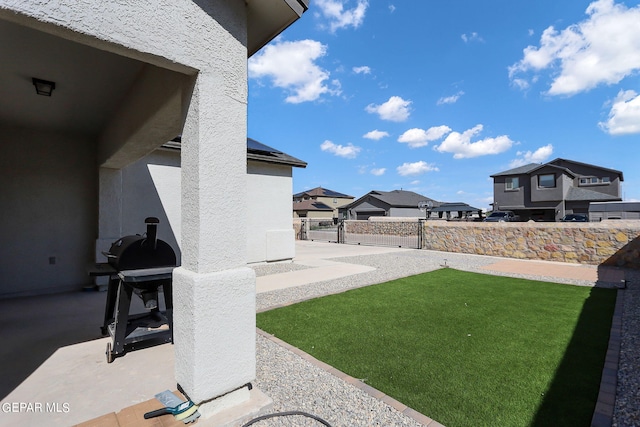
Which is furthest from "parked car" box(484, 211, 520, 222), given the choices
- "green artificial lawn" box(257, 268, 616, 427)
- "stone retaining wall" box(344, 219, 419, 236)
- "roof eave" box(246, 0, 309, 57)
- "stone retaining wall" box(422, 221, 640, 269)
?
"roof eave" box(246, 0, 309, 57)

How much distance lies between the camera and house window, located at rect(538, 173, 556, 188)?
101ft

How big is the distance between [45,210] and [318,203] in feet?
153

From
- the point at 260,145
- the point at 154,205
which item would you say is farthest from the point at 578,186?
the point at 154,205

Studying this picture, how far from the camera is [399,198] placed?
145 ft

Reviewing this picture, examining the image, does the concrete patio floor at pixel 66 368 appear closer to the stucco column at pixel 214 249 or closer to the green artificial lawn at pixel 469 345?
the stucco column at pixel 214 249

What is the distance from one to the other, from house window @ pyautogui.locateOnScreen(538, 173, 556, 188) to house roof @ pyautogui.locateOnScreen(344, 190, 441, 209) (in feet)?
40.2

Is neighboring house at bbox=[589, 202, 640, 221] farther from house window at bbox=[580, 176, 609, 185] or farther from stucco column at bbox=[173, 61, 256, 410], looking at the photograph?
stucco column at bbox=[173, 61, 256, 410]

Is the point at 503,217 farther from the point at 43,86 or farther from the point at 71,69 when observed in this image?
the point at 43,86

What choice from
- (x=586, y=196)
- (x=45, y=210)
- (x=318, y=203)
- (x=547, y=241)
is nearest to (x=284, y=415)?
(x=45, y=210)

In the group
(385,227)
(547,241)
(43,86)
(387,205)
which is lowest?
(547,241)

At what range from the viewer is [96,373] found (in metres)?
3.22

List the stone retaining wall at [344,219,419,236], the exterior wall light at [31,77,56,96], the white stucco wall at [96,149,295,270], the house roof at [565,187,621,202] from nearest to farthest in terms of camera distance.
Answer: the exterior wall light at [31,77,56,96]
the white stucco wall at [96,149,295,270]
the stone retaining wall at [344,219,419,236]
the house roof at [565,187,621,202]

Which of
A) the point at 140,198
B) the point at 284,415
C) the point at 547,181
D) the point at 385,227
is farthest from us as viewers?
the point at 547,181

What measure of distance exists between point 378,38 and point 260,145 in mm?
10136
